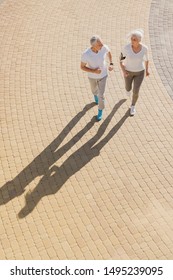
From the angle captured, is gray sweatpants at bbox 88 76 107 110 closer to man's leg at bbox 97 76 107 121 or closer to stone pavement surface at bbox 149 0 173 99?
man's leg at bbox 97 76 107 121

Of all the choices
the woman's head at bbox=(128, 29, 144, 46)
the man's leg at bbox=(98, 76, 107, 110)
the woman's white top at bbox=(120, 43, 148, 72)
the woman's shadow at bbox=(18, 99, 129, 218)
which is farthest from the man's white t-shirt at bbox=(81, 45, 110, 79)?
the woman's shadow at bbox=(18, 99, 129, 218)

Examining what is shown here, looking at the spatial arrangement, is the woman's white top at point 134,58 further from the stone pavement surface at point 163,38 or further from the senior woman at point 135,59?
the stone pavement surface at point 163,38

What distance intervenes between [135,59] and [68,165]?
7.86 ft

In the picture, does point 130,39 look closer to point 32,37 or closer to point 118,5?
point 32,37

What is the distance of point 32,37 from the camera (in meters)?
10.8

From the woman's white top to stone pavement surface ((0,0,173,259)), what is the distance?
1.29m

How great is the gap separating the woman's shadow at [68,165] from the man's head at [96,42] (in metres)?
1.81

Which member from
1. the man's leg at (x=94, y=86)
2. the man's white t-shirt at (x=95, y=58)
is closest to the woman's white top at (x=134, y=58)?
the man's white t-shirt at (x=95, y=58)

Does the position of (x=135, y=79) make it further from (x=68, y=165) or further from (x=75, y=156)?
(x=68, y=165)

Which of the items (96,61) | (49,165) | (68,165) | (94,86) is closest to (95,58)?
(96,61)

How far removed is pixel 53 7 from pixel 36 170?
635 cm

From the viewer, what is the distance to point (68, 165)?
763cm

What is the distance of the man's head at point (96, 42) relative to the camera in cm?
705
